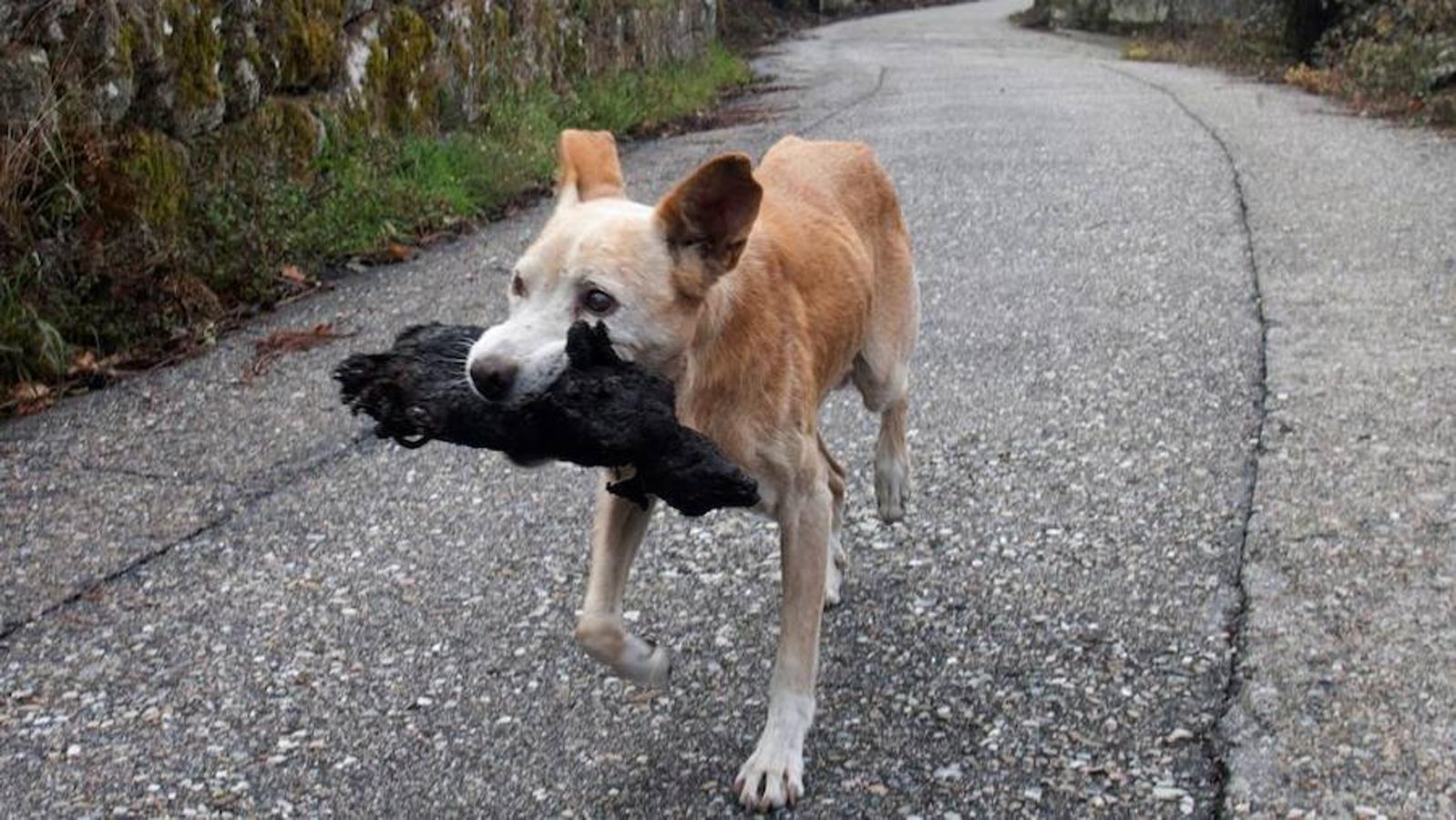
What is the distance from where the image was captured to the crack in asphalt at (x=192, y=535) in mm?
4801

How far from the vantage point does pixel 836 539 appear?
504cm

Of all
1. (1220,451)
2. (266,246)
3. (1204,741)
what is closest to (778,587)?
(1204,741)

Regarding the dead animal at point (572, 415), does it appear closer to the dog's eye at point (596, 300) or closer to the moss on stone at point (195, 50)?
the dog's eye at point (596, 300)

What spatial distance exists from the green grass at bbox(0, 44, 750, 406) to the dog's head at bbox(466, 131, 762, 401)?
402cm

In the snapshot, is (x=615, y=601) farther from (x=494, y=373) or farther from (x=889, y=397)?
(x=889, y=397)

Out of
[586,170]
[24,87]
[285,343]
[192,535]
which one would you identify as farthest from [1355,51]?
[586,170]

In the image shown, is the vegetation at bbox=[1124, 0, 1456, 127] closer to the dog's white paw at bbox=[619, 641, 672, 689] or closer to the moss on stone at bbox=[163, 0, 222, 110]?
the moss on stone at bbox=[163, 0, 222, 110]

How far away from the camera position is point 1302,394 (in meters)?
6.59

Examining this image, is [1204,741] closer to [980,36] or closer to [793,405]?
[793,405]

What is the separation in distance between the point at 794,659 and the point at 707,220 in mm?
1016

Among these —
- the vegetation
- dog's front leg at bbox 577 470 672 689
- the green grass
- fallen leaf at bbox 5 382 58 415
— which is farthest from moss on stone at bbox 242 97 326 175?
the vegetation

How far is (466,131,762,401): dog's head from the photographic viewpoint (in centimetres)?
336

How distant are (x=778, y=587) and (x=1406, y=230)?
607cm

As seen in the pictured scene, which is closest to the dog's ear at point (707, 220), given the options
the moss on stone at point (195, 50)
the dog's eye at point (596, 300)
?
the dog's eye at point (596, 300)
